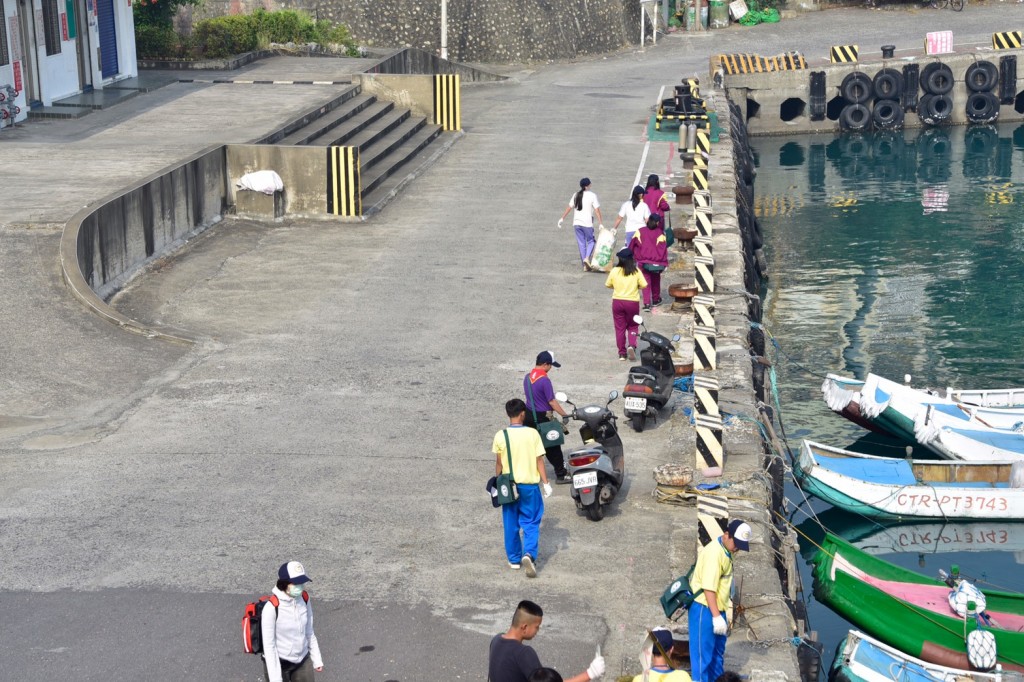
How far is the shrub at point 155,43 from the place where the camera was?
4297 cm

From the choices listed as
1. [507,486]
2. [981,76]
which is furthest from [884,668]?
[981,76]

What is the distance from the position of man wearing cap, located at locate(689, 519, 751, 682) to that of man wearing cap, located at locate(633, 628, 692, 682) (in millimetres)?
905

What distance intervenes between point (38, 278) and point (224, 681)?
1233cm

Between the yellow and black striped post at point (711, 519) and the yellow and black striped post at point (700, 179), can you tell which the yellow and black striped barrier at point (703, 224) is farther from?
the yellow and black striped post at point (711, 519)

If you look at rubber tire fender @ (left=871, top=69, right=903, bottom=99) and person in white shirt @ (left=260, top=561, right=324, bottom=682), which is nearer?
person in white shirt @ (left=260, top=561, right=324, bottom=682)

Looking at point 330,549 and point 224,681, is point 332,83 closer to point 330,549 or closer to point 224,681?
point 330,549

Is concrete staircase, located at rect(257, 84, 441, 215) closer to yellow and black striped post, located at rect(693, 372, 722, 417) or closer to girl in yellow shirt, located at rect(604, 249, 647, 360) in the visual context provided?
girl in yellow shirt, located at rect(604, 249, 647, 360)

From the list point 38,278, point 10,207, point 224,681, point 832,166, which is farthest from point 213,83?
point 224,681

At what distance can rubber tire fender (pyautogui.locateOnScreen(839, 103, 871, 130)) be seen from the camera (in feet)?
186

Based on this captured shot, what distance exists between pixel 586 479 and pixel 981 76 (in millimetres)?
48114

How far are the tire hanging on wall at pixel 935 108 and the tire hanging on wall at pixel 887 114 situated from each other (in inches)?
39.4

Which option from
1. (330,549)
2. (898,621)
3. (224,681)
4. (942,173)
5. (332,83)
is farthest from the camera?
(942,173)

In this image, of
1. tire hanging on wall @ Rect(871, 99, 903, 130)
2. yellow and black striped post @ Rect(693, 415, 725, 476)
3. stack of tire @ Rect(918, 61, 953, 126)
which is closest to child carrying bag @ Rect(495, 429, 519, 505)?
yellow and black striped post @ Rect(693, 415, 725, 476)

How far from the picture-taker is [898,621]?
16.5 metres
